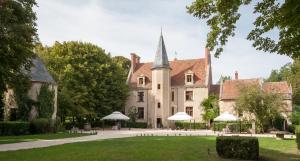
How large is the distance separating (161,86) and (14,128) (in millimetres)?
24832

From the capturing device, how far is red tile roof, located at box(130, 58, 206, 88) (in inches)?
2057

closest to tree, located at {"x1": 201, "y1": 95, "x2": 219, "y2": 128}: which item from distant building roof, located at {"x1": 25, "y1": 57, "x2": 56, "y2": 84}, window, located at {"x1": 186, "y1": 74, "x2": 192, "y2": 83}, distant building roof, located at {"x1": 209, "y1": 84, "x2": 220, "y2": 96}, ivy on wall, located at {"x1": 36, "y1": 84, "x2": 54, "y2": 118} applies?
distant building roof, located at {"x1": 209, "y1": 84, "x2": 220, "y2": 96}

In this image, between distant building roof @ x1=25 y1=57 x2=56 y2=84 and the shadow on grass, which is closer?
the shadow on grass

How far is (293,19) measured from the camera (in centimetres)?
891

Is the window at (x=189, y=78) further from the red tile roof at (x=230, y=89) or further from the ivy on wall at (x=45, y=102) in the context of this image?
the ivy on wall at (x=45, y=102)

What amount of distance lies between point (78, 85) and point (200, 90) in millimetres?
16992

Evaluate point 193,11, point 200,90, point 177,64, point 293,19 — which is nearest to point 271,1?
point 293,19

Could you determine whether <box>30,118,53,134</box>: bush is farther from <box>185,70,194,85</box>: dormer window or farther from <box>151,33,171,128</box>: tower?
<box>185,70,194,85</box>: dormer window

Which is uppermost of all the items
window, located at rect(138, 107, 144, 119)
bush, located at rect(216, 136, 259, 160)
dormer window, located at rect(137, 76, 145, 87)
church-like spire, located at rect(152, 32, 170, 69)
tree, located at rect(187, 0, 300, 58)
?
church-like spire, located at rect(152, 32, 170, 69)

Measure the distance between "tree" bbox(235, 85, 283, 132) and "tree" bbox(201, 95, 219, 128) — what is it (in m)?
11.1

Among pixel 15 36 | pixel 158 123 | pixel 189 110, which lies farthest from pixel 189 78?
pixel 15 36

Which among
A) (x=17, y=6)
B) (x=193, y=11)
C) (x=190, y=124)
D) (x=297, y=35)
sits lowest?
(x=190, y=124)

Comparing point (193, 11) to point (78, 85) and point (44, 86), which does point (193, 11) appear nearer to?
point (44, 86)

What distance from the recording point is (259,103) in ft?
117
